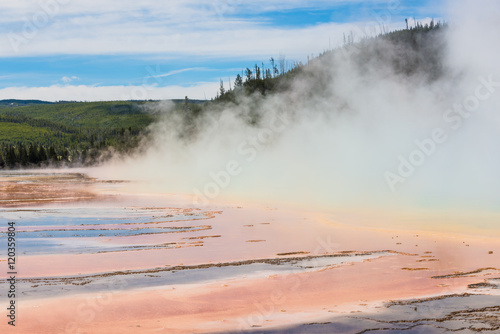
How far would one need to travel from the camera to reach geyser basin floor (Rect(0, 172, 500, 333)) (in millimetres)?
10633

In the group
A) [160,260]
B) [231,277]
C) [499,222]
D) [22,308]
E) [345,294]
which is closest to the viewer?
[22,308]

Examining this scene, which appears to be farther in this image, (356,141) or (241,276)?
(356,141)

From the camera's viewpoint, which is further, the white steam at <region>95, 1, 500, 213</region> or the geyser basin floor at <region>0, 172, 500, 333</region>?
the white steam at <region>95, 1, 500, 213</region>

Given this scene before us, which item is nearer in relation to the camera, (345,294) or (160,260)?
(345,294)

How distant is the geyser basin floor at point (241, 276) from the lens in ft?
34.9

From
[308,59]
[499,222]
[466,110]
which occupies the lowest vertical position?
[499,222]

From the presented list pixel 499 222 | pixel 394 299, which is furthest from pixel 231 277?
pixel 499 222

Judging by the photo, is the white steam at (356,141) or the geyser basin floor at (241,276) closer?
the geyser basin floor at (241,276)

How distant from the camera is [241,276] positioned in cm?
1398

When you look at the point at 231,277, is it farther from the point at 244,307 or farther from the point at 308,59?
the point at 308,59

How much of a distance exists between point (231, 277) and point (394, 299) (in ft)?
12.5

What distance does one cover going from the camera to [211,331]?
32.9ft

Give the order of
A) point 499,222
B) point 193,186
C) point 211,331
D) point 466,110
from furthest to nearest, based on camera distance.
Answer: point 466,110 → point 193,186 → point 499,222 → point 211,331

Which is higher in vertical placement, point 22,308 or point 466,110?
point 466,110
